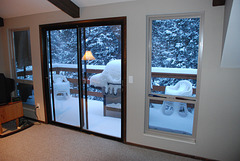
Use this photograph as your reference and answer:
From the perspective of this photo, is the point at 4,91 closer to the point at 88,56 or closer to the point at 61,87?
the point at 61,87

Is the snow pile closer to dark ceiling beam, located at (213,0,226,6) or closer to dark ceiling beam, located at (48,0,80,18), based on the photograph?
dark ceiling beam, located at (48,0,80,18)

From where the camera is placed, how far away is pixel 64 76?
327 centimetres

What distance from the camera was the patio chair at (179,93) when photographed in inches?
93.2

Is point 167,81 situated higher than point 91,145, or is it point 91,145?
point 167,81

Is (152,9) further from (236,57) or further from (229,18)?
(236,57)

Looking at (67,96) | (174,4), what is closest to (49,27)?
(67,96)

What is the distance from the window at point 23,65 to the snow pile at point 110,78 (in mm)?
1806

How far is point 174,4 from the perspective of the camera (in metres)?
2.18

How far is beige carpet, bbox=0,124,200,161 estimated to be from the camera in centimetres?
239

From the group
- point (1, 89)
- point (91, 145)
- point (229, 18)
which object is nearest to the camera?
point (229, 18)

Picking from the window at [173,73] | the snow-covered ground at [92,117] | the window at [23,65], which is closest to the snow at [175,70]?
the window at [173,73]

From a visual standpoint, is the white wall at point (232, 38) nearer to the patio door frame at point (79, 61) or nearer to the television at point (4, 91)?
the patio door frame at point (79, 61)

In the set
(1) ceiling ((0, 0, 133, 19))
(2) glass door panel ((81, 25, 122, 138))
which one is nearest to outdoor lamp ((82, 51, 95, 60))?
(2) glass door panel ((81, 25, 122, 138))

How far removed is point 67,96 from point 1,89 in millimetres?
1271
